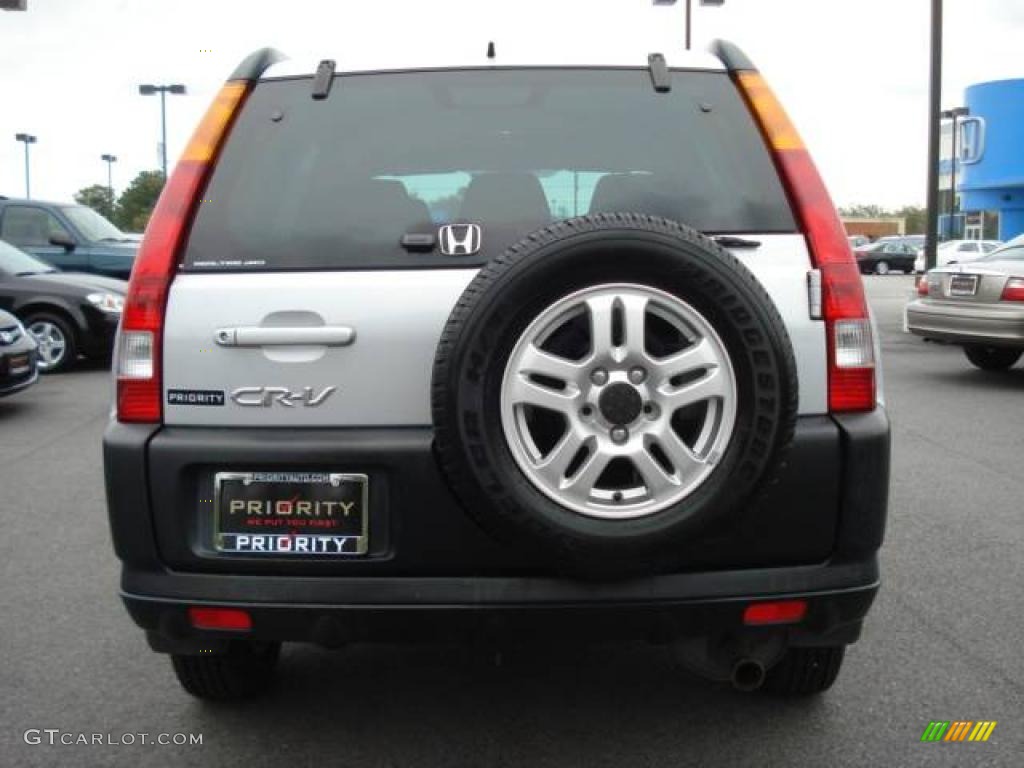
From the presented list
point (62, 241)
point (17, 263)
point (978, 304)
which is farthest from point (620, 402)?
point (62, 241)

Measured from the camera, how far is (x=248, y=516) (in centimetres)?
283

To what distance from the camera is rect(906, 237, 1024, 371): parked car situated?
35.7 ft

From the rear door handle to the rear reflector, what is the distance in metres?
0.63

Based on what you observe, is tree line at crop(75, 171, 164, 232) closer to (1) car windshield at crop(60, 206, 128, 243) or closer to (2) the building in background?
(2) the building in background

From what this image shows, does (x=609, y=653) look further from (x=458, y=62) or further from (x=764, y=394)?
(x=458, y=62)

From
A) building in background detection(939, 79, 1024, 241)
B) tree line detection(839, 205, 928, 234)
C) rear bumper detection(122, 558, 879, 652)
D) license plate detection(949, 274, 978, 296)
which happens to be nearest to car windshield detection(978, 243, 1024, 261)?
license plate detection(949, 274, 978, 296)

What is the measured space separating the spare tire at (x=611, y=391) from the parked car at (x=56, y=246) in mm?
14123

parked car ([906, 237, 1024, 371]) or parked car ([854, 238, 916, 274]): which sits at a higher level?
parked car ([906, 237, 1024, 371])

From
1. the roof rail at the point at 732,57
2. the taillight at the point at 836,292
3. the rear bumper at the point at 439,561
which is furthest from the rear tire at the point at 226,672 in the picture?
the roof rail at the point at 732,57

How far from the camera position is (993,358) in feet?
40.7

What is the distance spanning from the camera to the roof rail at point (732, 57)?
10.6ft

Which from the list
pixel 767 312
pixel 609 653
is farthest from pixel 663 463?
pixel 609 653

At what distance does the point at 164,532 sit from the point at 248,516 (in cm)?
21

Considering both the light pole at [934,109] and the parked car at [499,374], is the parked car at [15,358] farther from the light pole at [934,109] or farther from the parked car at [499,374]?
the light pole at [934,109]
